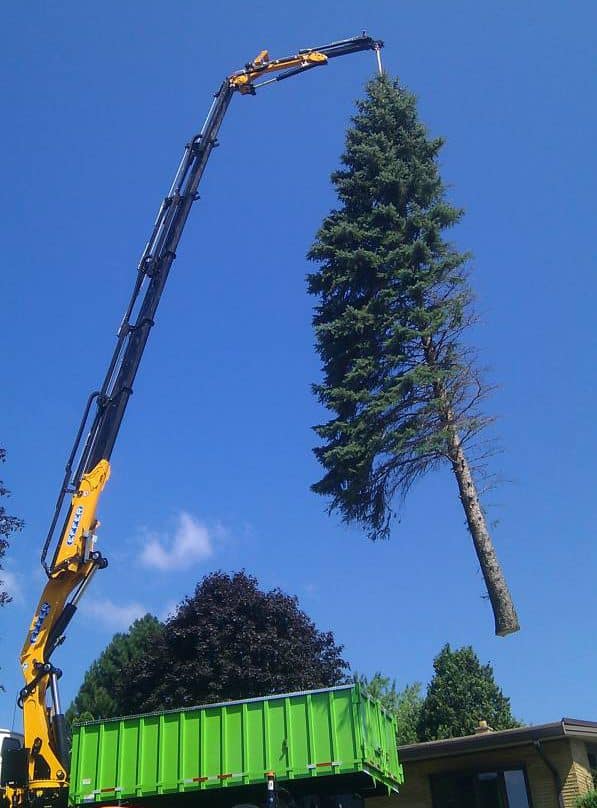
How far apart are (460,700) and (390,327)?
16.0 m

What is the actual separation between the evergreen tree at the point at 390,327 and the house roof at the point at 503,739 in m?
2.85

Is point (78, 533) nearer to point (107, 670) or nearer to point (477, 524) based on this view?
point (477, 524)

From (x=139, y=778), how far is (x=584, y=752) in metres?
9.36

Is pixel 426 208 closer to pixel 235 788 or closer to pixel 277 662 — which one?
pixel 277 662

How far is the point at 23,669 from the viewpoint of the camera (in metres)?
15.9

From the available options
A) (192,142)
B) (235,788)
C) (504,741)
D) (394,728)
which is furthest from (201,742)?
(192,142)

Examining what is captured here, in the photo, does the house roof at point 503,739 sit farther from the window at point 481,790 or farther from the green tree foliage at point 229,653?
the green tree foliage at point 229,653

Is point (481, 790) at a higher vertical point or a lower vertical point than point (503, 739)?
lower

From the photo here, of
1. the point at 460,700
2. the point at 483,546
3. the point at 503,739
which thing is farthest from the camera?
the point at 460,700

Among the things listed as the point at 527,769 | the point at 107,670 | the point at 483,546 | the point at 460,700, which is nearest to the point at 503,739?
the point at 527,769

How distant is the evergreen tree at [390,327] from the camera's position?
2155 centimetres

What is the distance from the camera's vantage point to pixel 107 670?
38312mm

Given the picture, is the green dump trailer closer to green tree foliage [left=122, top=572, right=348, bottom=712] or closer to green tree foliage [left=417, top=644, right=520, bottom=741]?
green tree foliage [left=122, top=572, right=348, bottom=712]

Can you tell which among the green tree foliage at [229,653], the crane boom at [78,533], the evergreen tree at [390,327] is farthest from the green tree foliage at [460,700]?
the crane boom at [78,533]
